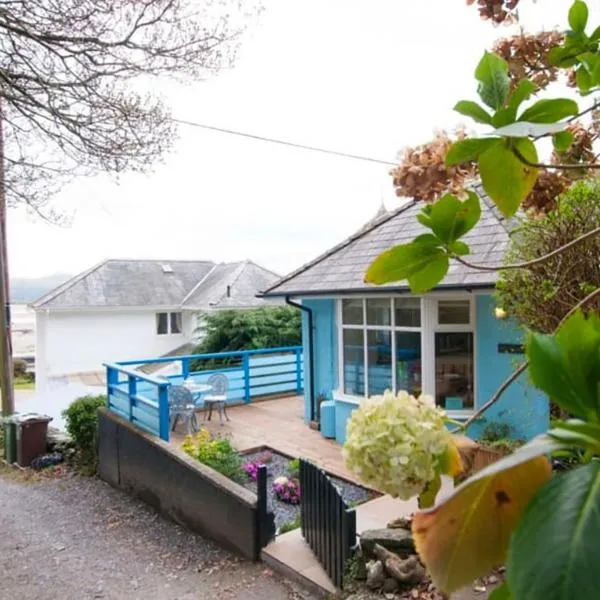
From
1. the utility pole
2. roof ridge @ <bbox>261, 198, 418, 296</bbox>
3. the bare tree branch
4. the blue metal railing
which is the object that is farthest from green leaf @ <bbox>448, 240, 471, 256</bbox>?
the utility pole

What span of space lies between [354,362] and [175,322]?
17353 mm

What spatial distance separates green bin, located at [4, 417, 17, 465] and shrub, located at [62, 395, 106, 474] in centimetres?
84

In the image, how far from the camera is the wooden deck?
7164 mm

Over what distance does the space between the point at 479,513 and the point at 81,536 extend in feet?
20.7

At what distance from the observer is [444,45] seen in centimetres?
204

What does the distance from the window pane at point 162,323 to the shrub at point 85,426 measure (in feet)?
50.2

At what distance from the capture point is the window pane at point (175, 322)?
23.8 metres

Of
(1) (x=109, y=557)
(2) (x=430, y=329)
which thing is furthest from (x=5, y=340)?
(2) (x=430, y=329)

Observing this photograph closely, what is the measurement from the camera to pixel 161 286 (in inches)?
952

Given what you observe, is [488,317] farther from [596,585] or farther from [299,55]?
[596,585]

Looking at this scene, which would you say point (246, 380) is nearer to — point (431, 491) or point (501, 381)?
point (501, 381)

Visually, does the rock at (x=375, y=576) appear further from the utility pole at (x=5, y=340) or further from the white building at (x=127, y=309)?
the white building at (x=127, y=309)

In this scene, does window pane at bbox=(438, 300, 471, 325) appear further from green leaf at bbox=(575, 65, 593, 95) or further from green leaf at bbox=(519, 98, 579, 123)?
green leaf at bbox=(519, 98, 579, 123)

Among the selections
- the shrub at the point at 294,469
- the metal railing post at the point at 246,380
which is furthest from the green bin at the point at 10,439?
the shrub at the point at 294,469
